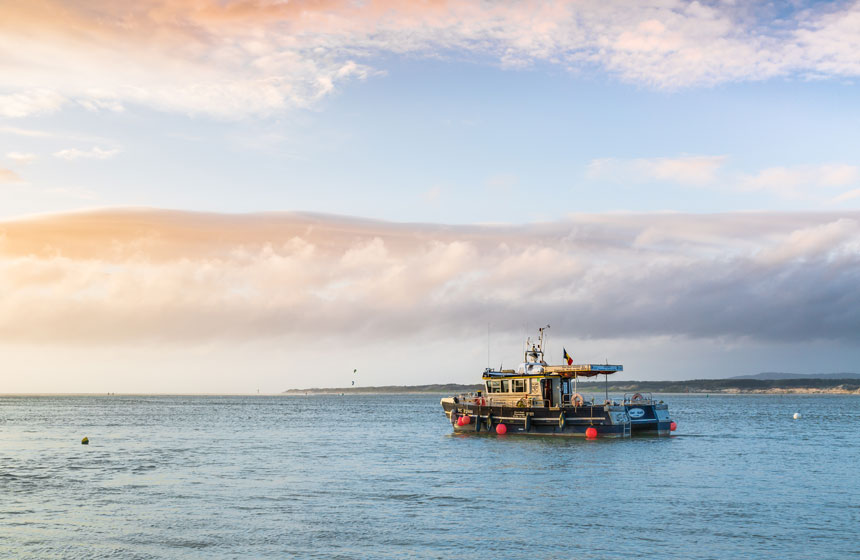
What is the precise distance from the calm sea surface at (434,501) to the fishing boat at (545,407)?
3570 mm

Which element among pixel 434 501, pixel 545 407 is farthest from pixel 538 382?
pixel 434 501

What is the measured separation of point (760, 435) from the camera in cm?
8425

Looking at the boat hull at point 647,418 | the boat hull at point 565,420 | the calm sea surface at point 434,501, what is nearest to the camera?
the calm sea surface at point 434,501

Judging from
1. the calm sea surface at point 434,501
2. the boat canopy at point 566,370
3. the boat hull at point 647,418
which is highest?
the boat canopy at point 566,370

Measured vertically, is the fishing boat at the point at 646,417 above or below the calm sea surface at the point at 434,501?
above

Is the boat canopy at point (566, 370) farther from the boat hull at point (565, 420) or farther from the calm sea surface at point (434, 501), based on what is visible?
the calm sea surface at point (434, 501)

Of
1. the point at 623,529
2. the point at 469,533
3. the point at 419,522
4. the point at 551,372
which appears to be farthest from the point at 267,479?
the point at 551,372

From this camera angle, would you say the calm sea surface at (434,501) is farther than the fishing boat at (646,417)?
No

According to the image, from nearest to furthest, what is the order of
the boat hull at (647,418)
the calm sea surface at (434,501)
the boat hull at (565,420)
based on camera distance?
1. the calm sea surface at (434,501)
2. the boat hull at (565,420)
3. the boat hull at (647,418)

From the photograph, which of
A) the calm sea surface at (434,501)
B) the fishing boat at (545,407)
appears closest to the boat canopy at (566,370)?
the fishing boat at (545,407)

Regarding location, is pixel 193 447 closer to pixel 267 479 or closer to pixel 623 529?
pixel 267 479

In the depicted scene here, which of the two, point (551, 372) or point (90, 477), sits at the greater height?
point (551, 372)

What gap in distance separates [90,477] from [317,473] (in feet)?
43.2

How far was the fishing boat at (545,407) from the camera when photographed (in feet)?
231
